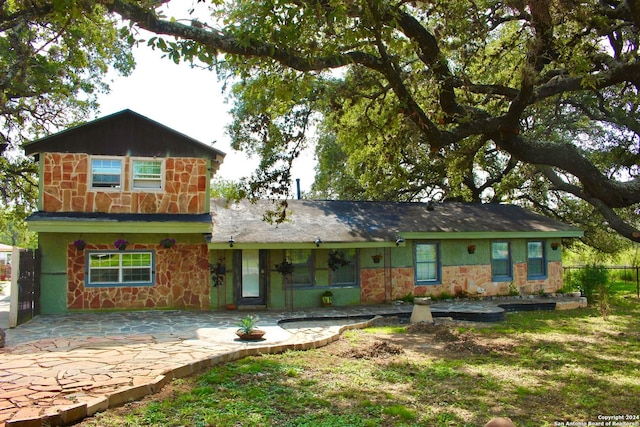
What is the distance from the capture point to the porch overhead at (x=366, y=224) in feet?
53.1

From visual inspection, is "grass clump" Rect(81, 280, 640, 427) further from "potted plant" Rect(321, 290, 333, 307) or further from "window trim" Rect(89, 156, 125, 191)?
"window trim" Rect(89, 156, 125, 191)

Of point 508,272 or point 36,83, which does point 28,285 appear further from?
point 508,272

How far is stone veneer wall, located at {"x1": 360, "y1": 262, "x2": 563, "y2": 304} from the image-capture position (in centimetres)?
1800

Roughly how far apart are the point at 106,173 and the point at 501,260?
14.6 metres

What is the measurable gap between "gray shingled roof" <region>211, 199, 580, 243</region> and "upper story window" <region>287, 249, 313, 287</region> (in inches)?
31.5

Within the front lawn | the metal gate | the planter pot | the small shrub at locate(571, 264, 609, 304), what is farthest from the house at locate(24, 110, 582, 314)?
the small shrub at locate(571, 264, 609, 304)

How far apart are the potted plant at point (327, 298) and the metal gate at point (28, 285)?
8370 mm

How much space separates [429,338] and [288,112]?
618 cm

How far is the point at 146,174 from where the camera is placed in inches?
616

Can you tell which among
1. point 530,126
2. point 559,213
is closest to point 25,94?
point 530,126

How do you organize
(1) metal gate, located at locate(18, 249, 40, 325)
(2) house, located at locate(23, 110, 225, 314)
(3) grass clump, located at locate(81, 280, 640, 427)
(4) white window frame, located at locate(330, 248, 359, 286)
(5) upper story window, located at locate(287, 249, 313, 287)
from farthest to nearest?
(4) white window frame, located at locate(330, 248, 359, 286)
(5) upper story window, located at locate(287, 249, 313, 287)
(2) house, located at locate(23, 110, 225, 314)
(1) metal gate, located at locate(18, 249, 40, 325)
(3) grass clump, located at locate(81, 280, 640, 427)

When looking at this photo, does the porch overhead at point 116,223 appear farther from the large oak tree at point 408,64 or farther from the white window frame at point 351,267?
the white window frame at point 351,267

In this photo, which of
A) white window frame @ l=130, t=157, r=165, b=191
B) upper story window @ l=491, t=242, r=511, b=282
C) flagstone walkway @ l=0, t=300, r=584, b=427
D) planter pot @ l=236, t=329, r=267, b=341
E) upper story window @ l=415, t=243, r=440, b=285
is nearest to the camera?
flagstone walkway @ l=0, t=300, r=584, b=427

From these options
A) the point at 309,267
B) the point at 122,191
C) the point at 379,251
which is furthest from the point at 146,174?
the point at 379,251
